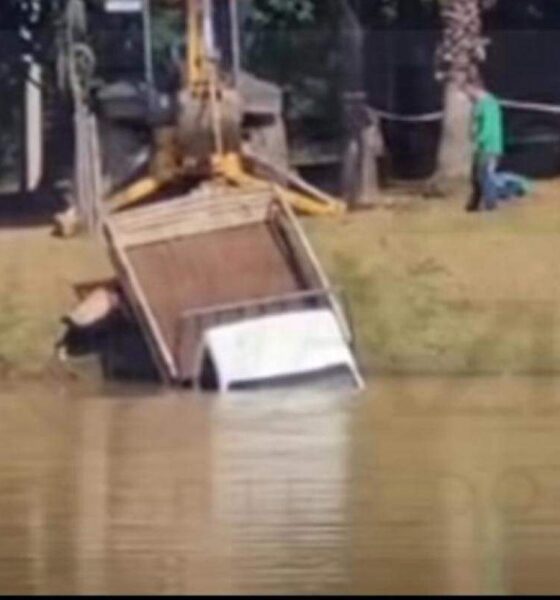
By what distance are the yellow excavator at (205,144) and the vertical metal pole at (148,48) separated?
3.84 ft

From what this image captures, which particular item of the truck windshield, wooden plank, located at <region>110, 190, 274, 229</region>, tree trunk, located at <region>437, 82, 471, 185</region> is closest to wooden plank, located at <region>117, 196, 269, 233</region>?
wooden plank, located at <region>110, 190, 274, 229</region>

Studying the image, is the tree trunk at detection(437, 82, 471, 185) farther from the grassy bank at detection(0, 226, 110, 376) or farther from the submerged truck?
the submerged truck

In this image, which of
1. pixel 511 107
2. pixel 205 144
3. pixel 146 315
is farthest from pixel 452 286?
pixel 511 107

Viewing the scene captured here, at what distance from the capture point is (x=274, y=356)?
92.1ft

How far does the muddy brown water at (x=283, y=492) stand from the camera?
49.3 ft

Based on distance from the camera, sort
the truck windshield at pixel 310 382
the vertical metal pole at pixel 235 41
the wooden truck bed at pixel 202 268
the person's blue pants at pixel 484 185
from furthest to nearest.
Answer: the vertical metal pole at pixel 235 41 < the person's blue pants at pixel 484 185 < the wooden truck bed at pixel 202 268 < the truck windshield at pixel 310 382

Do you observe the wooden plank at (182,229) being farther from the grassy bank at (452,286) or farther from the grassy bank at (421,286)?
the grassy bank at (452,286)

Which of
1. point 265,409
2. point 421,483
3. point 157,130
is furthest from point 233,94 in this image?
point 421,483

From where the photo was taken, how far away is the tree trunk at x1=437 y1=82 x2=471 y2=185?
1406 inches

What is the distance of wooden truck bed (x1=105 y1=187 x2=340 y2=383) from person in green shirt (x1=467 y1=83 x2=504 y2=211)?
4693mm

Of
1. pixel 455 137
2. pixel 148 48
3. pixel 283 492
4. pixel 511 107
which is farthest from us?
pixel 511 107

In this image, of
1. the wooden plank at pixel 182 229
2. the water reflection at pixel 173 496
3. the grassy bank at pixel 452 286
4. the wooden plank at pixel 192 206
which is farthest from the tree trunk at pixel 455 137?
the water reflection at pixel 173 496

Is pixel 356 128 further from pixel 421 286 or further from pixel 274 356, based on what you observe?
pixel 274 356

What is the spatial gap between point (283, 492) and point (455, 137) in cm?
1758
